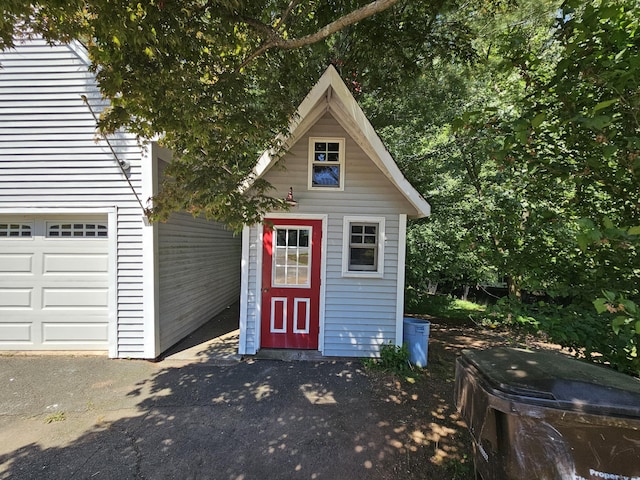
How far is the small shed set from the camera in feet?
16.2

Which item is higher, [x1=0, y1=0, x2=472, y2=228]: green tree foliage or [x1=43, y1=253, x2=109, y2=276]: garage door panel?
[x1=0, y1=0, x2=472, y2=228]: green tree foliage

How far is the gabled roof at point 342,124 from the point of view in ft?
13.2

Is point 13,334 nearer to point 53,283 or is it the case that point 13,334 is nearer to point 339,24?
point 53,283

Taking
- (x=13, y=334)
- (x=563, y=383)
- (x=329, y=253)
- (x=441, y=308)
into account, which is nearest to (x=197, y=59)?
(x=329, y=253)

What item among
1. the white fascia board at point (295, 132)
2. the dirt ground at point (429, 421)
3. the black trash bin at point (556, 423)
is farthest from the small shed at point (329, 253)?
the black trash bin at point (556, 423)

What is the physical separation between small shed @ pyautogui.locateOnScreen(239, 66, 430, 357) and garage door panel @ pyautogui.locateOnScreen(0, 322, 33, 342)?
360 centimetres

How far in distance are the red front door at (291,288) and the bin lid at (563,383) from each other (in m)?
3.13

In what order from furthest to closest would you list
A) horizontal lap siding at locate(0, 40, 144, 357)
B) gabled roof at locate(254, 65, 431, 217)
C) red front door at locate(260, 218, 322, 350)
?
red front door at locate(260, 218, 322, 350) → horizontal lap siding at locate(0, 40, 144, 357) → gabled roof at locate(254, 65, 431, 217)

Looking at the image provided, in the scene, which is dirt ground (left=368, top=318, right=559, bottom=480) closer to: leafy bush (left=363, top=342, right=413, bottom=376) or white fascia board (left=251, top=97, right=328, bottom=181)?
leafy bush (left=363, top=342, right=413, bottom=376)

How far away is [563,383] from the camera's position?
188cm

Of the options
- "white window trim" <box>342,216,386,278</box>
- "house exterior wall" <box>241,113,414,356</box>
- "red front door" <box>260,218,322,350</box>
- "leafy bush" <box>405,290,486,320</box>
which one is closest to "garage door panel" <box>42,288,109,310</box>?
"house exterior wall" <box>241,113,414,356</box>

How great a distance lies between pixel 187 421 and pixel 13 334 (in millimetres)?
3959

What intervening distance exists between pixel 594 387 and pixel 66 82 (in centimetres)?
729

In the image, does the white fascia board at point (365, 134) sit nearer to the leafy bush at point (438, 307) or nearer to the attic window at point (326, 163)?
the attic window at point (326, 163)
